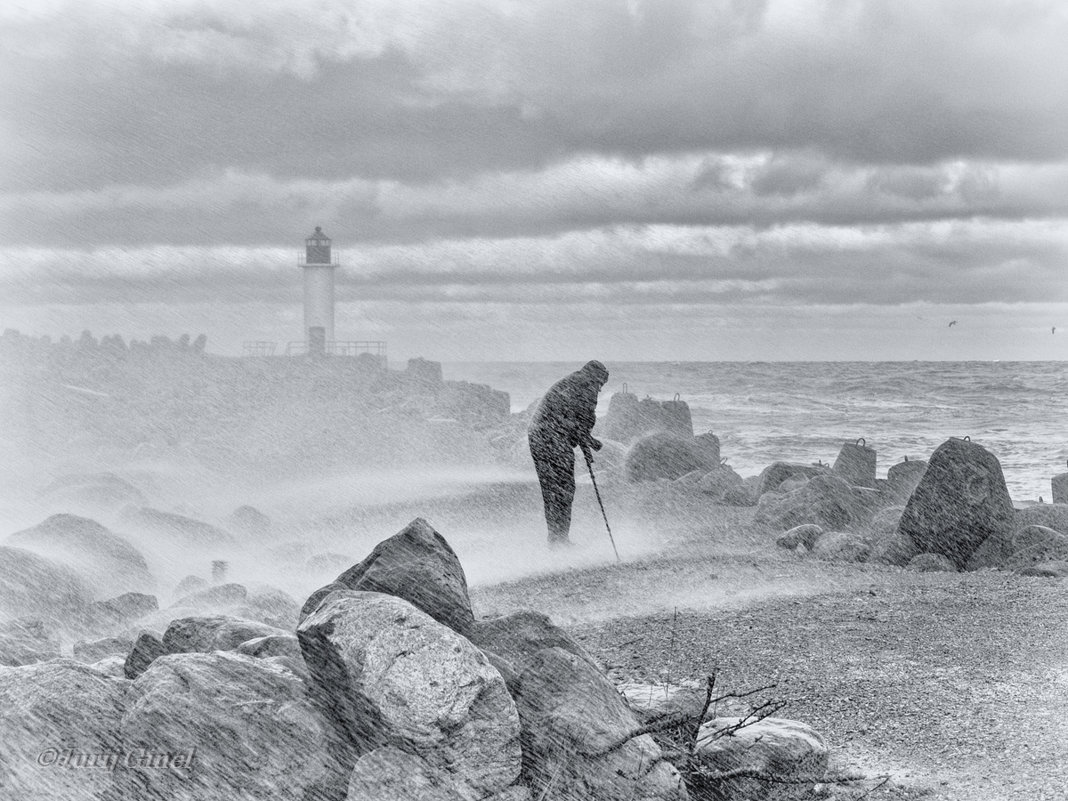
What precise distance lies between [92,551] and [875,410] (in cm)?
4533

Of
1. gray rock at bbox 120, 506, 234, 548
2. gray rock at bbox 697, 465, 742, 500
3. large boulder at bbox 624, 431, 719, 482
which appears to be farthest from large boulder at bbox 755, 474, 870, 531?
gray rock at bbox 120, 506, 234, 548

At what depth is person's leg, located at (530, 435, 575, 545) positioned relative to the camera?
1233cm

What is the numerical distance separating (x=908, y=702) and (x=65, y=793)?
4544 millimetres

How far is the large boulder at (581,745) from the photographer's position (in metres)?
4.28

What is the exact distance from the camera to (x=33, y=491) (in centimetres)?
2194

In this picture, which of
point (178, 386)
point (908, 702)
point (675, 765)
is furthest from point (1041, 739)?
point (178, 386)

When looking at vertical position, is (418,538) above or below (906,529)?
above

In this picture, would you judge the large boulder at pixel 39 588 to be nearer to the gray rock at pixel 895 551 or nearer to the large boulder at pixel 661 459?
the gray rock at pixel 895 551

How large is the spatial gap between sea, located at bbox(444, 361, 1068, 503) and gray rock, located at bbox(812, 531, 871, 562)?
12065 millimetres

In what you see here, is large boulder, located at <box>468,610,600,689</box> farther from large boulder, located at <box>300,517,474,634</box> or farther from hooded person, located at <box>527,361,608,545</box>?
hooded person, located at <box>527,361,608,545</box>

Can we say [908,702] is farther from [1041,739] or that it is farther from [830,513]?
[830,513]

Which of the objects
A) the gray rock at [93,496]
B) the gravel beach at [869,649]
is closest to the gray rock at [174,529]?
the gray rock at [93,496]

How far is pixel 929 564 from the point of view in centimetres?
1127

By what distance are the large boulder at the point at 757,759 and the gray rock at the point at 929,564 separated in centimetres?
652
